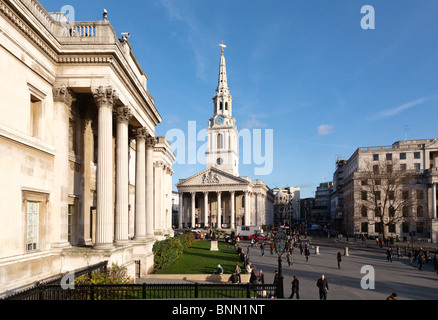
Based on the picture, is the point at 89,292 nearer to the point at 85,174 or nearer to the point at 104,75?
the point at 85,174

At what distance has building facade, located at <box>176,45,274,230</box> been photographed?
9194 cm

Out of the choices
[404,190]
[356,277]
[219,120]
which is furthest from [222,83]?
[356,277]

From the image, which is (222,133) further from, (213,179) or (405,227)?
(405,227)

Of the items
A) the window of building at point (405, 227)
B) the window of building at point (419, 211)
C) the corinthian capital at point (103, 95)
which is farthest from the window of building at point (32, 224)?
the window of building at point (405, 227)

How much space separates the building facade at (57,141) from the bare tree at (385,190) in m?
45.0

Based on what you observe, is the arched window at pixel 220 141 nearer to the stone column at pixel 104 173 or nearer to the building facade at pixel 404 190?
the building facade at pixel 404 190

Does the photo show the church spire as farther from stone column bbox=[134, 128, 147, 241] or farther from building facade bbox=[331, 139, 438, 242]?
stone column bbox=[134, 128, 147, 241]

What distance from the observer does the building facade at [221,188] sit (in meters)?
91.9

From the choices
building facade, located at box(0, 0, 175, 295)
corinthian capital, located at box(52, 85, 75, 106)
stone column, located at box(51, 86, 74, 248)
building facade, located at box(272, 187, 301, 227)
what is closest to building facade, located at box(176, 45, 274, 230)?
building facade, located at box(272, 187, 301, 227)

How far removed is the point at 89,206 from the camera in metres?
19.0

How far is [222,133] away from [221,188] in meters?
18.0

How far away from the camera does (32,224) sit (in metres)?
14.4
